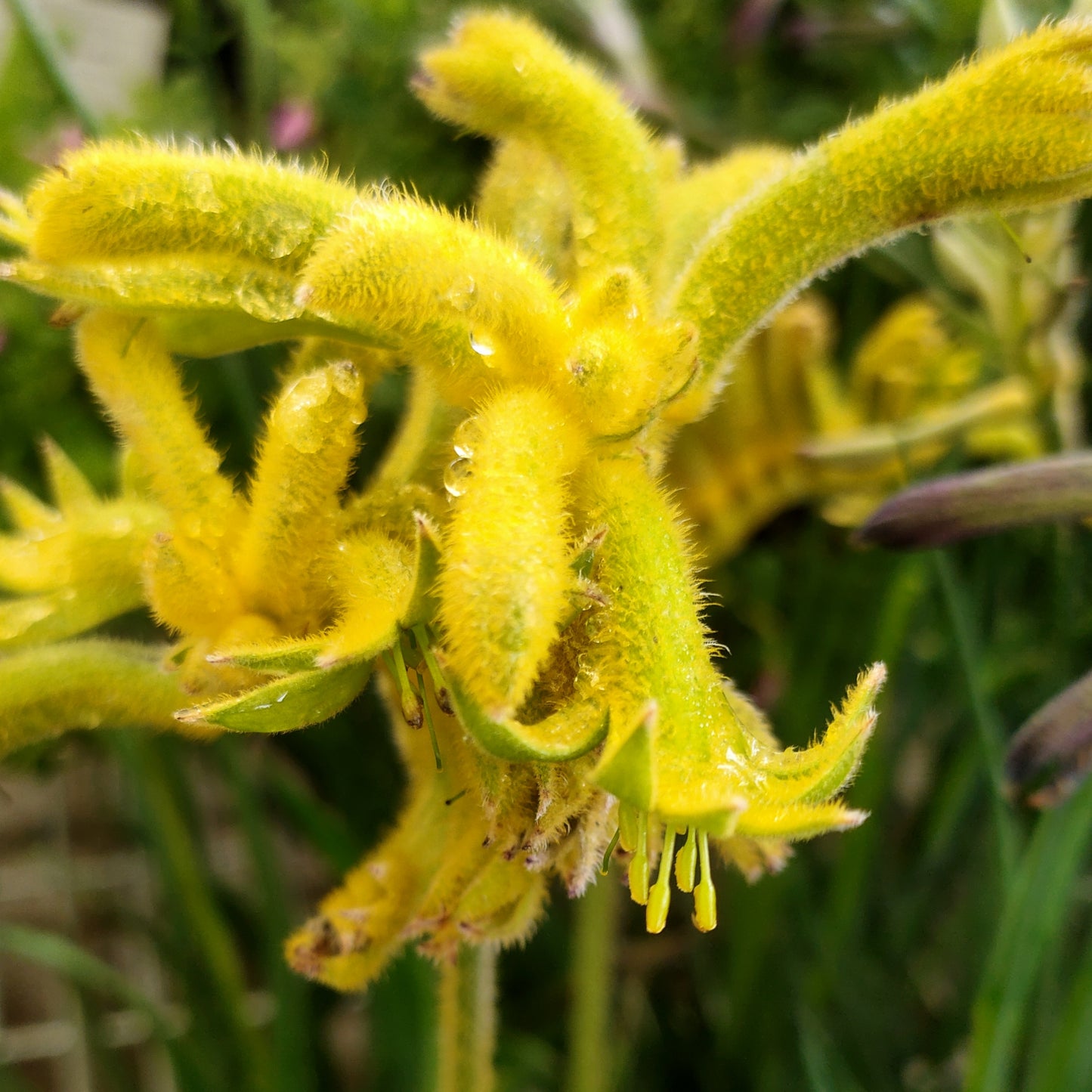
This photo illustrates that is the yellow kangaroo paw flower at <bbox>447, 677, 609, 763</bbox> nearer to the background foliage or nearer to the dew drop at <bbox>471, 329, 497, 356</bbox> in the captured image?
the dew drop at <bbox>471, 329, 497, 356</bbox>

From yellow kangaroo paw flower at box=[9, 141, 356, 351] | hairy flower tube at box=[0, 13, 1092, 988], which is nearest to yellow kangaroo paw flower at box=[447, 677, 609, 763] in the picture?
hairy flower tube at box=[0, 13, 1092, 988]

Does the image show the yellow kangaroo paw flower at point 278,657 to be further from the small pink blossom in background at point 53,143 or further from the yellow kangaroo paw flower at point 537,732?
the small pink blossom in background at point 53,143

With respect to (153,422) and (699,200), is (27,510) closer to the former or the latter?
(153,422)

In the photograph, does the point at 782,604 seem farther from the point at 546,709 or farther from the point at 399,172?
the point at 546,709

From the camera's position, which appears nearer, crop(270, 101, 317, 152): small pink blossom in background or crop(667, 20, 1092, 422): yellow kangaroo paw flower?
crop(667, 20, 1092, 422): yellow kangaroo paw flower

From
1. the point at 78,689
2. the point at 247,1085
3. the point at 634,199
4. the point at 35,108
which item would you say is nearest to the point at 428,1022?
the point at 247,1085

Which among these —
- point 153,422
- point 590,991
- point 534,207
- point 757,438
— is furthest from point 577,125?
point 590,991

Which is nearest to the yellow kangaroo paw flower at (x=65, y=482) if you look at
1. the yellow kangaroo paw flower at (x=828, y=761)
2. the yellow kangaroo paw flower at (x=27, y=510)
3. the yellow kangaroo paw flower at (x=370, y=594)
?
the yellow kangaroo paw flower at (x=27, y=510)
